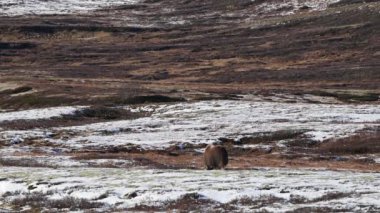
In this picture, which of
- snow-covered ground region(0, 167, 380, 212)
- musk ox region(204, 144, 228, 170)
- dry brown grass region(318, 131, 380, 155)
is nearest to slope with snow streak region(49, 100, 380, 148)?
dry brown grass region(318, 131, 380, 155)

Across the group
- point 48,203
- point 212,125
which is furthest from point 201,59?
point 48,203

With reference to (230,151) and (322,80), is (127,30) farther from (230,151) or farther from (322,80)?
(230,151)

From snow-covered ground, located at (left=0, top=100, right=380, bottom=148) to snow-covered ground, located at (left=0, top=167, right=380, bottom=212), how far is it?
19.9 metres

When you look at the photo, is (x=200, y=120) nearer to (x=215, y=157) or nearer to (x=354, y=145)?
(x=354, y=145)

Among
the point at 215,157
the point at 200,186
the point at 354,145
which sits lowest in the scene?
the point at 354,145

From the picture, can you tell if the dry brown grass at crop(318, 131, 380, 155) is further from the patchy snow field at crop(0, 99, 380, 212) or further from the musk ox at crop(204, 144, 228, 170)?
the musk ox at crop(204, 144, 228, 170)

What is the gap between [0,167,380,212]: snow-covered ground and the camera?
2745cm

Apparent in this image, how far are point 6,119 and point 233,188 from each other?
4849 cm

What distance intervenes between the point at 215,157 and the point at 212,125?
2752 centimetres

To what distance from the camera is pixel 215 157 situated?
3894cm

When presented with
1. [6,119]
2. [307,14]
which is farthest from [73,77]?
[307,14]

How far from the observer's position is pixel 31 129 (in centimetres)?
6806

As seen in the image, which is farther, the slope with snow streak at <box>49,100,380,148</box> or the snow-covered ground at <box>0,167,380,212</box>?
the slope with snow streak at <box>49,100,380,148</box>

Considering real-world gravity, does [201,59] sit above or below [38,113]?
below
